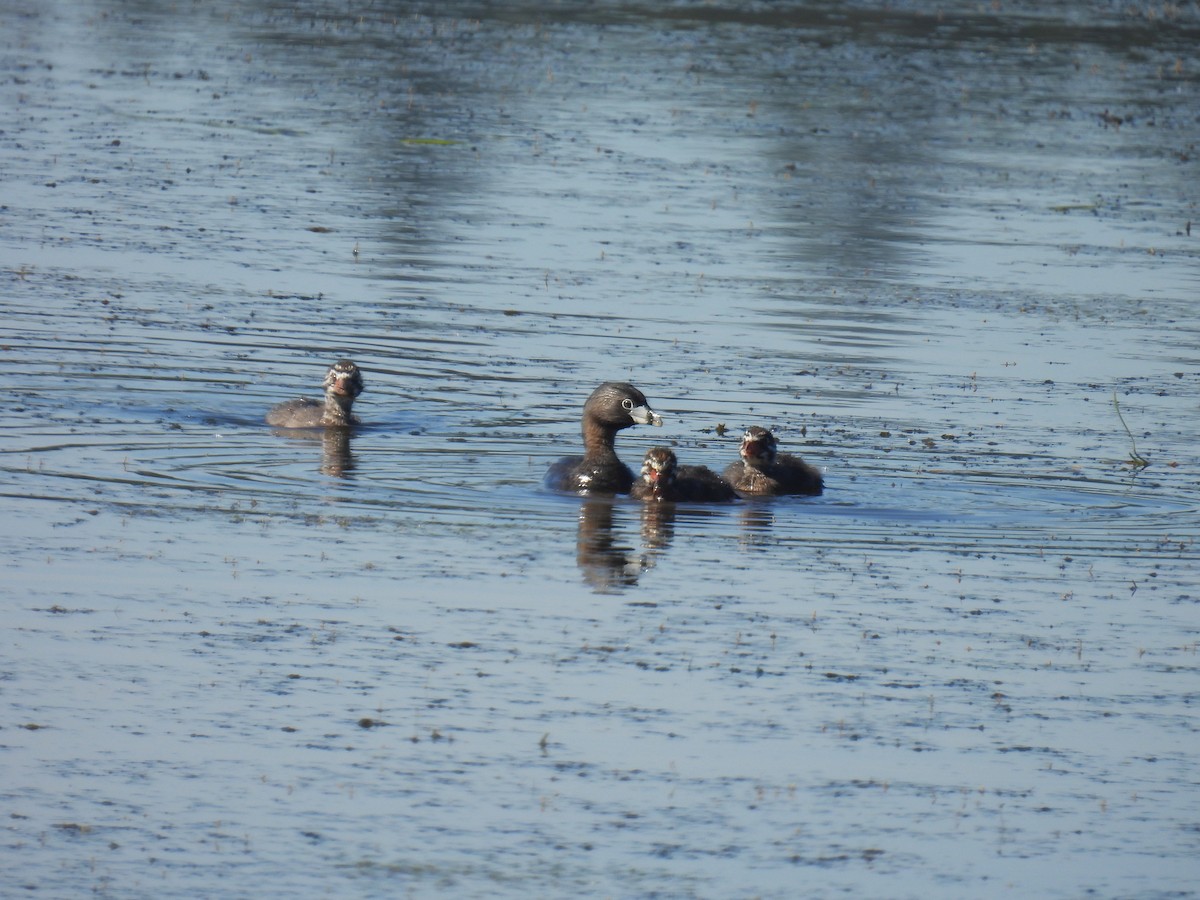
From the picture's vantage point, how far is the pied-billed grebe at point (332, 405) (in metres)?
18.1

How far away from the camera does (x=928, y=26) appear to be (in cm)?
5097

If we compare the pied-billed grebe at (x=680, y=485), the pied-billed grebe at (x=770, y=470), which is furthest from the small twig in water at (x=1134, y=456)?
the pied-billed grebe at (x=680, y=485)

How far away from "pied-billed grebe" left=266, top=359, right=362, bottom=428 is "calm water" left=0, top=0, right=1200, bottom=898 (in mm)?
318

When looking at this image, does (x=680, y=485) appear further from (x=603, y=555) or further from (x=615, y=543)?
(x=603, y=555)

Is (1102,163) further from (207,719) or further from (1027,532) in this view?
(207,719)

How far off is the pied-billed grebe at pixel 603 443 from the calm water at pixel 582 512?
0.31 meters

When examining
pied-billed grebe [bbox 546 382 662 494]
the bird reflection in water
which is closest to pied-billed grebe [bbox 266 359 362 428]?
pied-billed grebe [bbox 546 382 662 494]

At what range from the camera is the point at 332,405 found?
60.0ft

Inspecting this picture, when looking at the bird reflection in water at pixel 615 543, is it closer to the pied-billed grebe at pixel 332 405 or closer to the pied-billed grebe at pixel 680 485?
the pied-billed grebe at pixel 680 485

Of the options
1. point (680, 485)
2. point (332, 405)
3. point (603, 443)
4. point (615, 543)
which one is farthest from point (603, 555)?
point (332, 405)

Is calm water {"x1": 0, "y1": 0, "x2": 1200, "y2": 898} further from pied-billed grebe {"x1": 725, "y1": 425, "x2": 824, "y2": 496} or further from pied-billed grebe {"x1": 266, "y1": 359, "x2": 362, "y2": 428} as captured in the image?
pied-billed grebe {"x1": 266, "y1": 359, "x2": 362, "y2": 428}

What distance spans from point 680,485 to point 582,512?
0.83 meters

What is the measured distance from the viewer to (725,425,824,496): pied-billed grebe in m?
16.4

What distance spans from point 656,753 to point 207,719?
2.00m
